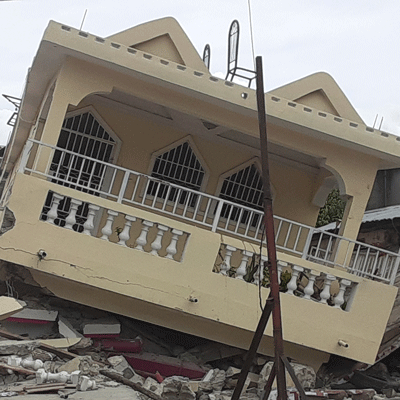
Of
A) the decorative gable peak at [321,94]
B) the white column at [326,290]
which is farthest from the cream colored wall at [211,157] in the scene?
the white column at [326,290]

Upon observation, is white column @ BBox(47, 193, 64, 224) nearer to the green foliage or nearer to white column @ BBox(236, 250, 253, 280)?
white column @ BBox(236, 250, 253, 280)

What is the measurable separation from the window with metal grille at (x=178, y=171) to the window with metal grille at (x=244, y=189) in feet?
1.83

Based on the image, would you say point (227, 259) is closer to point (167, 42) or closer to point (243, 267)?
point (243, 267)

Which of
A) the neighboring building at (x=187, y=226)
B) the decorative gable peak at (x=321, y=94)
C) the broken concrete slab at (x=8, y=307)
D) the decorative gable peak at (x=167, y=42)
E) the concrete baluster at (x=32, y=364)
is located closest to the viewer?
the concrete baluster at (x=32, y=364)

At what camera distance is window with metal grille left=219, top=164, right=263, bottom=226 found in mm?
11953

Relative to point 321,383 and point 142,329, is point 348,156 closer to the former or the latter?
point 321,383

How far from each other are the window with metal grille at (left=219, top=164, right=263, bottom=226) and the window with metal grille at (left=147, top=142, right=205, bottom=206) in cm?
56

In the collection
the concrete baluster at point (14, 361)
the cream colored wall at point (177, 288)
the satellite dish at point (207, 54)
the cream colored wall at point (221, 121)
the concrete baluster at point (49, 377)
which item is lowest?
the concrete baluster at point (14, 361)

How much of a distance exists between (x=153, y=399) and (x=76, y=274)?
2.39 meters

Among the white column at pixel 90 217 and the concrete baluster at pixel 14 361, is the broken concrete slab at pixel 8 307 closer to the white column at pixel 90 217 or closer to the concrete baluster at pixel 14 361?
the concrete baluster at pixel 14 361

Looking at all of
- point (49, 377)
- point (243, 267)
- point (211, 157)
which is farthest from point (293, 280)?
point (211, 157)

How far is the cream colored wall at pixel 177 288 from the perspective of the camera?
7977 mm

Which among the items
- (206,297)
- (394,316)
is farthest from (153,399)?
(394,316)

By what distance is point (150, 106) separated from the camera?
36.3ft
